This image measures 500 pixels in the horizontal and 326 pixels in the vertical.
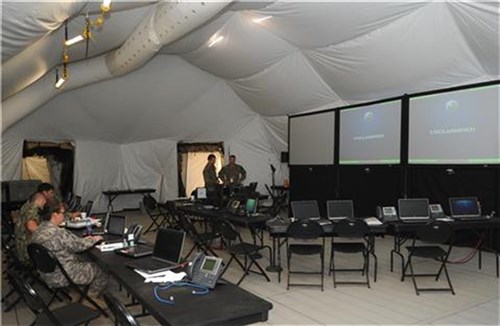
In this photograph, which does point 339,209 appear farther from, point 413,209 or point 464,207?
point 464,207

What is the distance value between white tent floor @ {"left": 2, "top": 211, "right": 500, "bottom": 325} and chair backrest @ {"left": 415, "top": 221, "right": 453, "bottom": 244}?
644 millimetres

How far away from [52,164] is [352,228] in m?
9.94

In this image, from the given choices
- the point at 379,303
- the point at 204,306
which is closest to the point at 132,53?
the point at 204,306

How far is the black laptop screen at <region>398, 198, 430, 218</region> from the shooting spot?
5258mm

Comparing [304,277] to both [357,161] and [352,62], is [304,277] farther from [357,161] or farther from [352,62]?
[352,62]

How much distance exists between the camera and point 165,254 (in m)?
3.17

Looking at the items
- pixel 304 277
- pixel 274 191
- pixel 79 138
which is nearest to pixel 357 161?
pixel 304 277

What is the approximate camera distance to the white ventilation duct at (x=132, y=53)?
465 centimetres

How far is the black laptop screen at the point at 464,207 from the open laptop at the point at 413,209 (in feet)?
1.25

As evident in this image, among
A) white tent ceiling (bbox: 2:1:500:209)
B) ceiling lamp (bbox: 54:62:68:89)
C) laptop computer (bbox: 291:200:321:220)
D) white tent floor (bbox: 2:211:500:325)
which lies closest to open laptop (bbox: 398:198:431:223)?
white tent floor (bbox: 2:211:500:325)

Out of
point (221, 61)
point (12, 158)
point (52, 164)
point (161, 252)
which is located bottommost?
point (161, 252)

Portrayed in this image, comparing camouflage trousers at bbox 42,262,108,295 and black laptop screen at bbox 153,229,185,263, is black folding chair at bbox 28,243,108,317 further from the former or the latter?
black laptop screen at bbox 153,229,185,263

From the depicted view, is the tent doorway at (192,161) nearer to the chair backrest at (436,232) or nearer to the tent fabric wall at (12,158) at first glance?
the tent fabric wall at (12,158)

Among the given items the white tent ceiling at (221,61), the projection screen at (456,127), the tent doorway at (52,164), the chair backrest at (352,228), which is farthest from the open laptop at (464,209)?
the tent doorway at (52,164)
